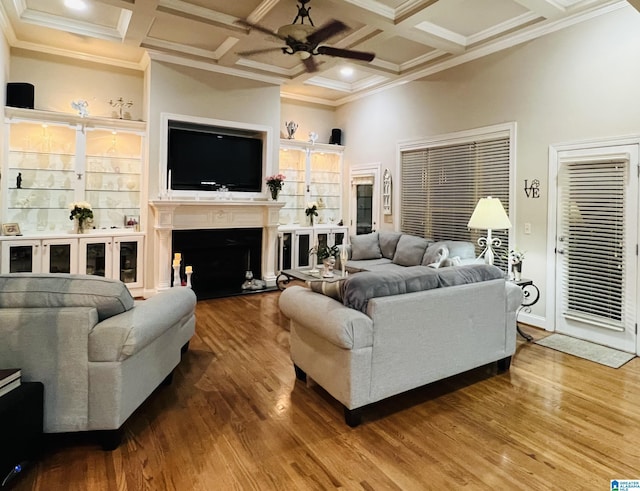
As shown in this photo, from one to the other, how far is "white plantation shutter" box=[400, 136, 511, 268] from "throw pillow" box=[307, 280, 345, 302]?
298cm

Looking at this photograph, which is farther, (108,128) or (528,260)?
(108,128)

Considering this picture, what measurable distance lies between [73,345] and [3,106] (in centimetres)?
444

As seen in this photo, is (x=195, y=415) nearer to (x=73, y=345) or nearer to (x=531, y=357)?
(x=73, y=345)

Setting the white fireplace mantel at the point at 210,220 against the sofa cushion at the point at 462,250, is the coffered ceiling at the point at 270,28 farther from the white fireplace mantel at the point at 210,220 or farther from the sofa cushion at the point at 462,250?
the sofa cushion at the point at 462,250

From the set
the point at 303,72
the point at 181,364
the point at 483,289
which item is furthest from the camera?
the point at 303,72

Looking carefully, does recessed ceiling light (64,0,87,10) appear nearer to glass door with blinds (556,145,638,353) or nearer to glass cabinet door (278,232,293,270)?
glass cabinet door (278,232,293,270)

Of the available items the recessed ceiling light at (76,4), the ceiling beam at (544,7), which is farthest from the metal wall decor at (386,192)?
the recessed ceiling light at (76,4)

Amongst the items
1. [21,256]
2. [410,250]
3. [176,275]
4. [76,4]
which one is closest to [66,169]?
[21,256]

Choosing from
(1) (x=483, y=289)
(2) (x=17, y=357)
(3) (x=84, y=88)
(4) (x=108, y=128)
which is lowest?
(2) (x=17, y=357)

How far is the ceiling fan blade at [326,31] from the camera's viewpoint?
359 centimetres

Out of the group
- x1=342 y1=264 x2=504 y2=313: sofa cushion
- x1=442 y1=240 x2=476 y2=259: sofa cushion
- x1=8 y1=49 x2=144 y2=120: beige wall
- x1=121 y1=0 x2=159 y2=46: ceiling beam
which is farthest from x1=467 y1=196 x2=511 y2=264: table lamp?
x1=8 y1=49 x2=144 y2=120: beige wall

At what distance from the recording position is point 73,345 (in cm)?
213

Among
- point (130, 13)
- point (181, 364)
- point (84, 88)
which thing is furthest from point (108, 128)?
point (181, 364)

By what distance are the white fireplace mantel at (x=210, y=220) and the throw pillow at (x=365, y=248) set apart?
52.8 inches
